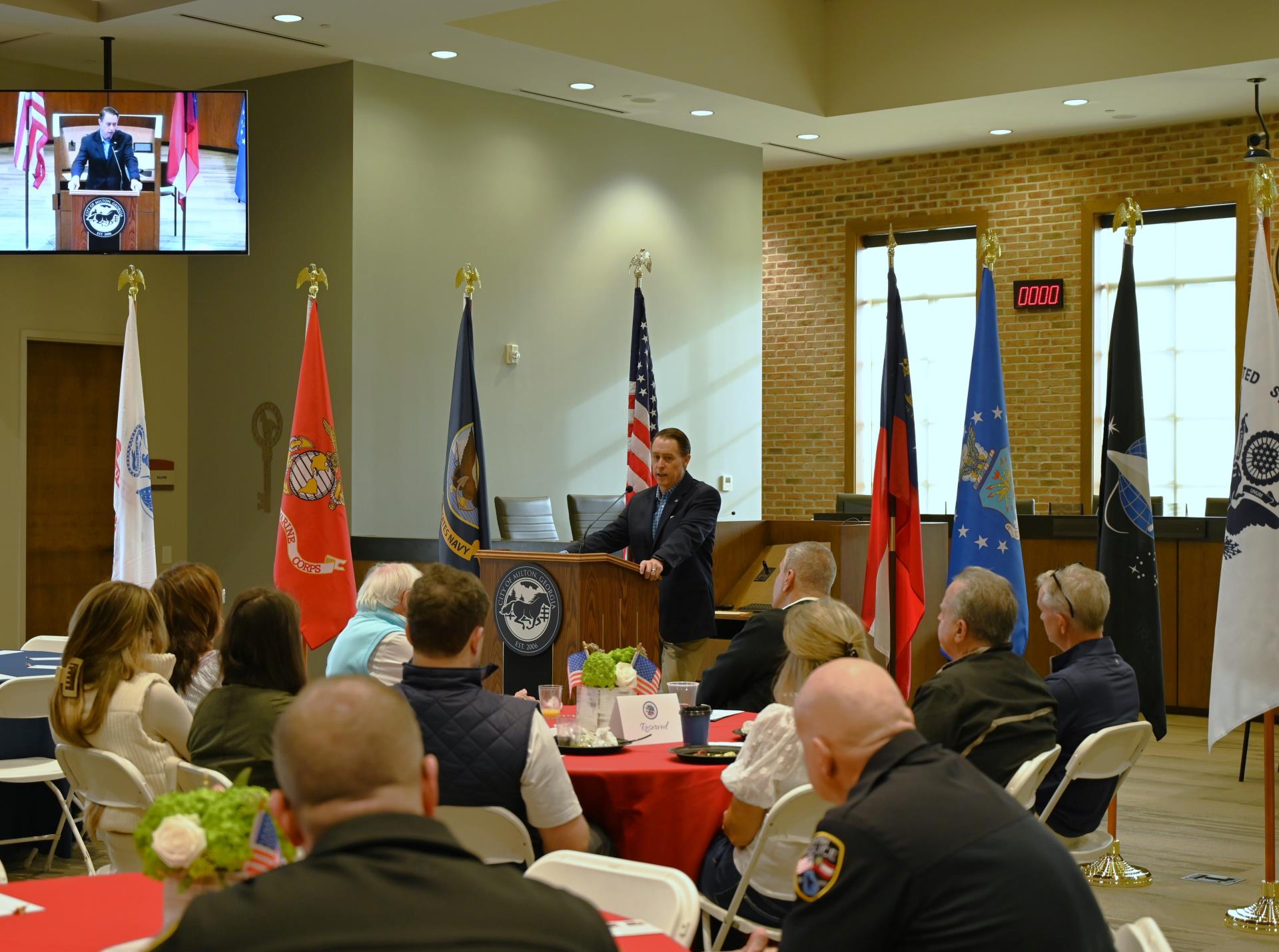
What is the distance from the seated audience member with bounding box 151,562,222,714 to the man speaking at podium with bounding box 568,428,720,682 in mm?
2344

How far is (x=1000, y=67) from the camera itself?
34.2 feet

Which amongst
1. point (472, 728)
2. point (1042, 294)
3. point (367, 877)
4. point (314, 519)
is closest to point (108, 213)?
point (314, 519)

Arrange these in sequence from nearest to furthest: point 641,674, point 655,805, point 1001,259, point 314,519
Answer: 1. point 655,805
2. point 641,674
3. point 314,519
4. point 1001,259

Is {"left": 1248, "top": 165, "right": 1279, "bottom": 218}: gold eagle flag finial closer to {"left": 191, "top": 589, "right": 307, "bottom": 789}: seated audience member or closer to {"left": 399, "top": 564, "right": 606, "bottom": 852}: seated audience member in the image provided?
{"left": 399, "top": 564, "right": 606, "bottom": 852}: seated audience member

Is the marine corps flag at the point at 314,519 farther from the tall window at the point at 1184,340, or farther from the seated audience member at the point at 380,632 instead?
the tall window at the point at 1184,340

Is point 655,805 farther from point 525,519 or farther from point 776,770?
point 525,519

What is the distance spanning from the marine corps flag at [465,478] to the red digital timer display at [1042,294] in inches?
234

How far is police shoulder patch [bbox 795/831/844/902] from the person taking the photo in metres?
1.99

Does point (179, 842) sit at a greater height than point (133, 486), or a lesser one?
lesser

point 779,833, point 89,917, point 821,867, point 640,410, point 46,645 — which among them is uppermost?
point 640,410

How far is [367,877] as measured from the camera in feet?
4.67

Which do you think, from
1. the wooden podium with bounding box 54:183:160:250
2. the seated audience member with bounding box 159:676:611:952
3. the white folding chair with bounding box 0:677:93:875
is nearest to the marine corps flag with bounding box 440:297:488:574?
the wooden podium with bounding box 54:183:160:250

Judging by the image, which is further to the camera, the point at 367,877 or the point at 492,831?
the point at 492,831

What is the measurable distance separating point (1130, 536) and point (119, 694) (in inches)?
151
